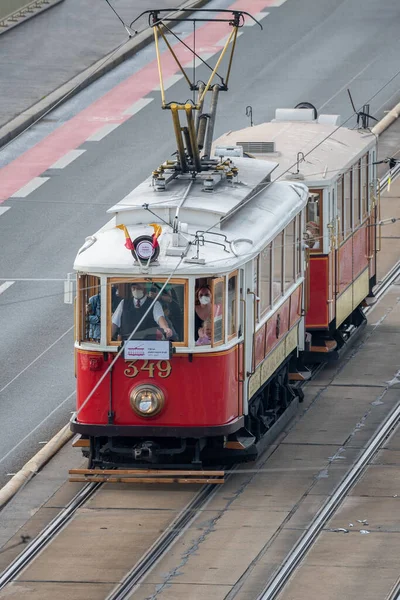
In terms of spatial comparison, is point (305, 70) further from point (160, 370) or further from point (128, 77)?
point (160, 370)

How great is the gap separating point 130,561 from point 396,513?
124 inches

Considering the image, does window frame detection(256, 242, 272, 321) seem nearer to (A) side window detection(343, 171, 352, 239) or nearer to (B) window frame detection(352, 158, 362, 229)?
(A) side window detection(343, 171, 352, 239)

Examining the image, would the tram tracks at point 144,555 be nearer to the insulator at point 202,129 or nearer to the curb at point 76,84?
the insulator at point 202,129

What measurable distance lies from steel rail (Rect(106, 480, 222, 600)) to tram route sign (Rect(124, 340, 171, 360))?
1.66m

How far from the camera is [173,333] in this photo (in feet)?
65.3

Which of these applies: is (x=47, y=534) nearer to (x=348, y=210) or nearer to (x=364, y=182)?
(x=348, y=210)

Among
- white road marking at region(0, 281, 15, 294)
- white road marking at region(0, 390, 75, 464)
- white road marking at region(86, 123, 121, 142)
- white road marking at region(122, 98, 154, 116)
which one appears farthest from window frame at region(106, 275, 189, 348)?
white road marking at region(122, 98, 154, 116)

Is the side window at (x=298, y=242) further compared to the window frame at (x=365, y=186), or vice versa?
the window frame at (x=365, y=186)

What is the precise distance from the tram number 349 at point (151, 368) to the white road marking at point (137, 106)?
67.3 ft

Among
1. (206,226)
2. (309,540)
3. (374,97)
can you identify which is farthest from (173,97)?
(309,540)

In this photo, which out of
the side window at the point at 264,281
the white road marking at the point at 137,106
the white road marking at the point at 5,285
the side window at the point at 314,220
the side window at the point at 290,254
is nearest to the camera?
the side window at the point at 264,281

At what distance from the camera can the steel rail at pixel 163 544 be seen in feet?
56.8

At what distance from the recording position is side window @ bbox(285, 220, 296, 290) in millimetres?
22672

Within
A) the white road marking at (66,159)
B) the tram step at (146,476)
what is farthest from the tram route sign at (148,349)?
the white road marking at (66,159)
